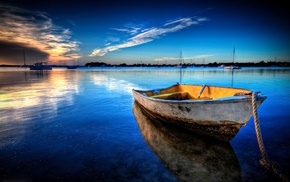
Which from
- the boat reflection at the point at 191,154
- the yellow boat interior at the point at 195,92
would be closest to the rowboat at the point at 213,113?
the boat reflection at the point at 191,154

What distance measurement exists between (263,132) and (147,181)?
494 centimetres

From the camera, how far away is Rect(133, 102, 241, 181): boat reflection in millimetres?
3743

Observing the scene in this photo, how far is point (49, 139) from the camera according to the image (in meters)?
5.55

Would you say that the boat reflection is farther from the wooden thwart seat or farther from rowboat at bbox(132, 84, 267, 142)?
the wooden thwart seat

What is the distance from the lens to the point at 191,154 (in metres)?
4.67

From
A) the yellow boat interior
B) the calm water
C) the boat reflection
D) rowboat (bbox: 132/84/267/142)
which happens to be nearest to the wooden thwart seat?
the yellow boat interior

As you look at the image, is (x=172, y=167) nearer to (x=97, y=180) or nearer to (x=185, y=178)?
(x=185, y=178)

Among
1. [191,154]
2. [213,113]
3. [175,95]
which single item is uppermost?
[213,113]

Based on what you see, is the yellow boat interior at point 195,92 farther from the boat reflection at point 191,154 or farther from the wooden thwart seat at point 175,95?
the boat reflection at point 191,154

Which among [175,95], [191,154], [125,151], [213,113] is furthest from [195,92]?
[125,151]

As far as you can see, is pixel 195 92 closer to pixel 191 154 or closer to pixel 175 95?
pixel 175 95

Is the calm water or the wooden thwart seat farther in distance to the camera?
the wooden thwart seat

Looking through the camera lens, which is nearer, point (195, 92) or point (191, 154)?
point (191, 154)

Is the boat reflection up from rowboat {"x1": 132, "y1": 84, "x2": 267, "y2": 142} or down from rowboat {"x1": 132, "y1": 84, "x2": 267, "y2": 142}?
down
